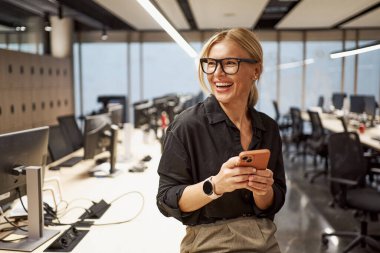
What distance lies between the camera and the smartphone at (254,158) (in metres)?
1.12

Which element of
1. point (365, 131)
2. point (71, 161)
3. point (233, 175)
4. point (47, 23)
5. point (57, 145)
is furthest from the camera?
point (47, 23)

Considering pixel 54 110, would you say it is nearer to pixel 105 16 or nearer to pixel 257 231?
pixel 105 16

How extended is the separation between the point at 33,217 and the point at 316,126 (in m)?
5.37

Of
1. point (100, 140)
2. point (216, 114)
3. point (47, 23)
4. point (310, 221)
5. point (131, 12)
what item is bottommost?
point (310, 221)

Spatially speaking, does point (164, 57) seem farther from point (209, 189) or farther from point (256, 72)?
point (209, 189)

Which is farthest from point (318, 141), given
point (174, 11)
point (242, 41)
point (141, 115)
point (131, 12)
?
point (242, 41)

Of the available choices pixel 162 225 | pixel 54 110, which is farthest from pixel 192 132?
pixel 54 110

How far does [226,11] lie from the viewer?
761 cm

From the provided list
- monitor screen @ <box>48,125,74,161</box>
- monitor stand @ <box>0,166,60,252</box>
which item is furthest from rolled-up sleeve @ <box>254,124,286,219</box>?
monitor screen @ <box>48,125,74,161</box>

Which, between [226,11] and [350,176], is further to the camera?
[226,11]

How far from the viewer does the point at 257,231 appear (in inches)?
51.3

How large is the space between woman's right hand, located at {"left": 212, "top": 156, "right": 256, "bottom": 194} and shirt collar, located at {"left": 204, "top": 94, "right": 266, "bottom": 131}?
22 centimetres

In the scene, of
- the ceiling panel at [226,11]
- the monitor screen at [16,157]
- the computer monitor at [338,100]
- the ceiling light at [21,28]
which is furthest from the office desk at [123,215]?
the computer monitor at [338,100]

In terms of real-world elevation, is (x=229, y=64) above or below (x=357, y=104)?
above
